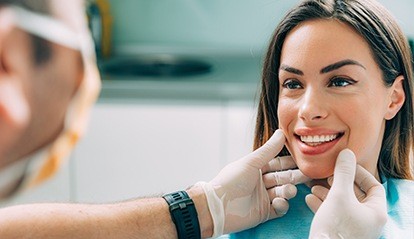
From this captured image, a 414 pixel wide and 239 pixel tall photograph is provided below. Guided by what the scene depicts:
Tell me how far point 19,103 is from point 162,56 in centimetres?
260

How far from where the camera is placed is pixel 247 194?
5.01 feet

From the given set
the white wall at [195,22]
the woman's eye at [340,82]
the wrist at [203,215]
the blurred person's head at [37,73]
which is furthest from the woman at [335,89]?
the white wall at [195,22]

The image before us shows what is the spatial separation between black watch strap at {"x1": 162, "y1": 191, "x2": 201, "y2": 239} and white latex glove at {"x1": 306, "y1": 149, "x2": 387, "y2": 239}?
0.87 feet

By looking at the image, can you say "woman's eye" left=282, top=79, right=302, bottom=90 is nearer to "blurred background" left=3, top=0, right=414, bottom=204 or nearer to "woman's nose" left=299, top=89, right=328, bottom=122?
"woman's nose" left=299, top=89, right=328, bottom=122

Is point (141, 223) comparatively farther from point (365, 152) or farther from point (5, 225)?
point (365, 152)

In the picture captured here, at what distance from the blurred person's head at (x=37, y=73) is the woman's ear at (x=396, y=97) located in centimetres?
104

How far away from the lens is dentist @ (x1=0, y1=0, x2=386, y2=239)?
0.55m

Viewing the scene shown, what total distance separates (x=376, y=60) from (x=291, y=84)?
190 mm

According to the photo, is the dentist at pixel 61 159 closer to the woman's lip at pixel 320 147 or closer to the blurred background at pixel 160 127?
the woman's lip at pixel 320 147

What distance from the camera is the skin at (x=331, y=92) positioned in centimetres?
142

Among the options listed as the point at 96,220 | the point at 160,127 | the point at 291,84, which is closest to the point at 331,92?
the point at 291,84

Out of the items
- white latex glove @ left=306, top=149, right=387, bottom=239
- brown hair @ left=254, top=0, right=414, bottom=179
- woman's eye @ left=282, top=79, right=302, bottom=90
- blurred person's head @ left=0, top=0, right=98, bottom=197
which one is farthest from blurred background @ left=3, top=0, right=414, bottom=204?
blurred person's head @ left=0, top=0, right=98, bottom=197

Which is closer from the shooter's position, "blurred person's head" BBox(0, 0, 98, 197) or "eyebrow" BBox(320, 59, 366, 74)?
"blurred person's head" BBox(0, 0, 98, 197)

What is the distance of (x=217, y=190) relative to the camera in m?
1.51
